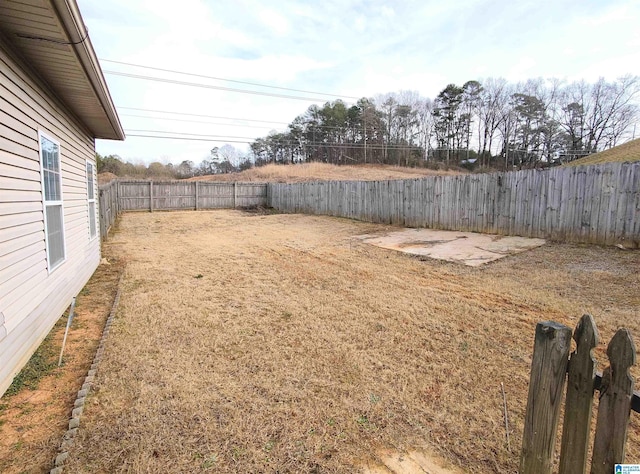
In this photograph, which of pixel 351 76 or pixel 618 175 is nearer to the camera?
pixel 618 175

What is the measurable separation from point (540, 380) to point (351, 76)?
26.3m

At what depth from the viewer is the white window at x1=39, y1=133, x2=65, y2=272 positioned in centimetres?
337

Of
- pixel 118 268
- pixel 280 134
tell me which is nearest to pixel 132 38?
pixel 118 268

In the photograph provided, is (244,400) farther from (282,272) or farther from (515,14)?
(515,14)

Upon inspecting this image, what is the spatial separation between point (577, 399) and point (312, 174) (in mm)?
29970

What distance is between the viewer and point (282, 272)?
18.4 feet

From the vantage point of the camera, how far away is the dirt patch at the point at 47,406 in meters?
1.67

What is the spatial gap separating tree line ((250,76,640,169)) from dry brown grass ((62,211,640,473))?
1323 inches

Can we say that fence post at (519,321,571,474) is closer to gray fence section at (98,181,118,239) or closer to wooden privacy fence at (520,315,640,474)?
wooden privacy fence at (520,315,640,474)

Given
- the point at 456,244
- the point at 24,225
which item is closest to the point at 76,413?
the point at 24,225

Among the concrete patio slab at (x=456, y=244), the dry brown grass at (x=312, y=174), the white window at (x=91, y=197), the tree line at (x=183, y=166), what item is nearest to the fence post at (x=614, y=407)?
the concrete patio slab at (x=456, y=244)

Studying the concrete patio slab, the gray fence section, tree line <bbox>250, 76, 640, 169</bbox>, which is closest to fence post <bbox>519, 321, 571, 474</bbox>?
the concrete patio slab

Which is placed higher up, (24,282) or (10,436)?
(24,282)

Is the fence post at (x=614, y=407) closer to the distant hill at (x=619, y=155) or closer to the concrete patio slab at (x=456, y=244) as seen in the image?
the concrete patio slab at (x=456, y=244)
